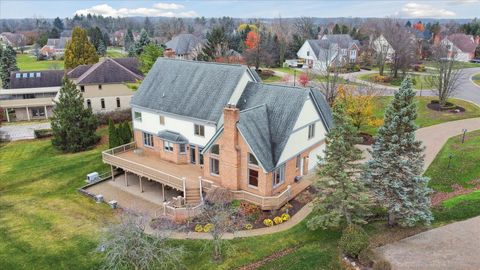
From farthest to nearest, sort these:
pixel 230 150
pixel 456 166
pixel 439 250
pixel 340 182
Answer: pixel 456 166 < pixel 230 150 < pixel 340 182 < pixel 439 250

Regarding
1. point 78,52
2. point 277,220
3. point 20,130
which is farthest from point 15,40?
point 277,220

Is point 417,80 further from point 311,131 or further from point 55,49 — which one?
point 55,49

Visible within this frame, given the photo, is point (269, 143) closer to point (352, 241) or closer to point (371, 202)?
point (371, 202)

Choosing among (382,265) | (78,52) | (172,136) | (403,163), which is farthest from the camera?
(78,52)

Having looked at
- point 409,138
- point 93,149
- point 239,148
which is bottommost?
point 93,149

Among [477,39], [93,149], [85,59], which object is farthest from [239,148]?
[477,39]

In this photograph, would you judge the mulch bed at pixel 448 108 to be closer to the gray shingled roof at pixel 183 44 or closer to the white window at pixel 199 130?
the white window at pixel 199 130
